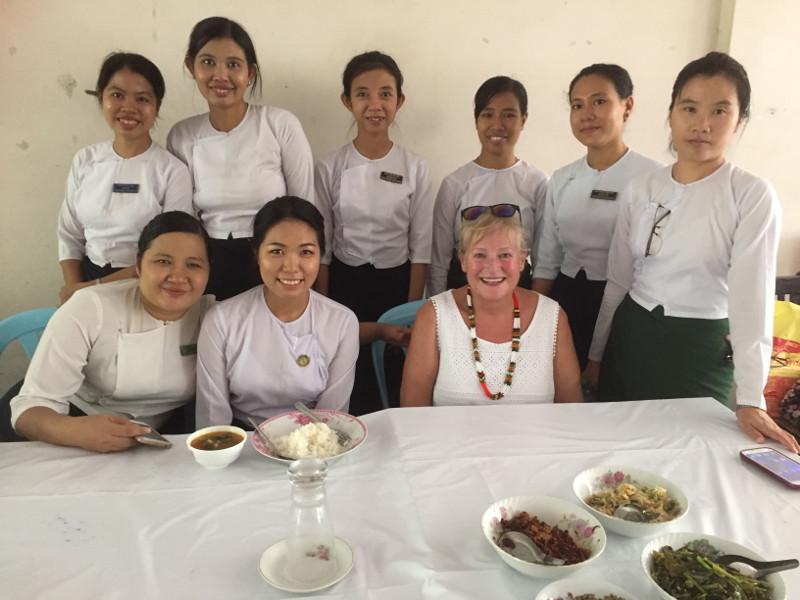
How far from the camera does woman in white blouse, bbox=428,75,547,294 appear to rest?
234 centimetres

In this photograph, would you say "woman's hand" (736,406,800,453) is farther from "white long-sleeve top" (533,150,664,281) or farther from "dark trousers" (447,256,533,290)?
"dark trousers" (447,256,533,290)

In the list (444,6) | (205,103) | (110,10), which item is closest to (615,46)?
(444,6)

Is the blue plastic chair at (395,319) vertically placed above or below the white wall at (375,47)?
below

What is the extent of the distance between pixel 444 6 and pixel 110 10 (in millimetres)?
1421

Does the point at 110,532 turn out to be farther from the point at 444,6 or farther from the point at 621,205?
the point at 444,6

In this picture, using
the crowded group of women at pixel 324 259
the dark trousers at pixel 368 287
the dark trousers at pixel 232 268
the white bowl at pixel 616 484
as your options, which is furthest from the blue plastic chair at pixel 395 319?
the white bowl at pixel 616 484

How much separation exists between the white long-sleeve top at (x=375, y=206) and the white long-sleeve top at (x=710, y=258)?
35.3 inches

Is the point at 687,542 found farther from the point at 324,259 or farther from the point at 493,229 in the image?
the point at 324,259

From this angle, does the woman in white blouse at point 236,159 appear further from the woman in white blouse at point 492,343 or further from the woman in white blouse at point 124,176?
the woman in white blouse at point 492,343

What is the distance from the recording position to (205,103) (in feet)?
8.25

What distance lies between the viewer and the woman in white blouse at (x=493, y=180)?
92.1 inches

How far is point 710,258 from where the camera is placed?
1.66 metres

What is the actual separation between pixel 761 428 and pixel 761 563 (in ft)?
1.74

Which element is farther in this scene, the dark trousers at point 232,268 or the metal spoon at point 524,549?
the dark trousers at point 232,268
